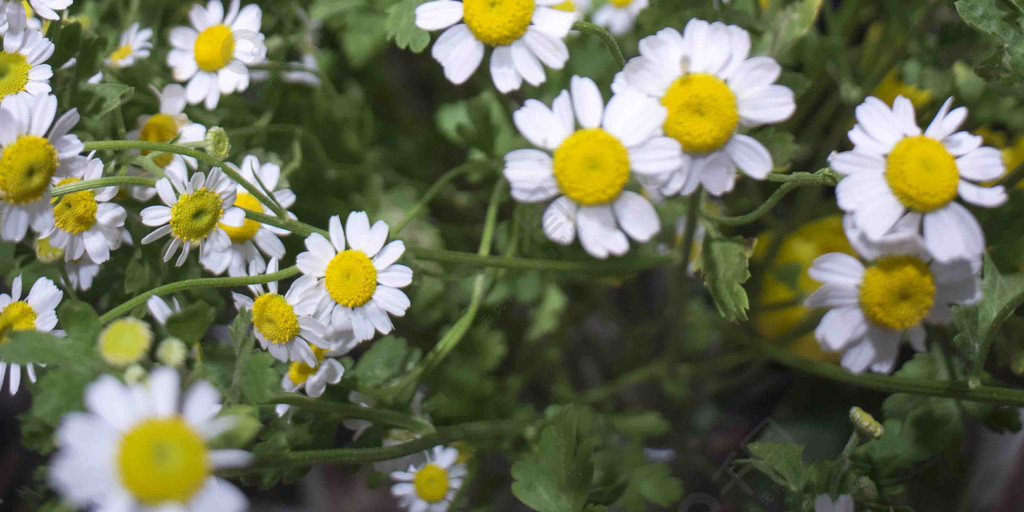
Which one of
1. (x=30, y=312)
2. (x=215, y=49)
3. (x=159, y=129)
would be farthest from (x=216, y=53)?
(x=30, y=312)

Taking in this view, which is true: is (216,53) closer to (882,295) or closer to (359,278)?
(359,278)

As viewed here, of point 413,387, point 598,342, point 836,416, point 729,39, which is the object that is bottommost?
point 598,342

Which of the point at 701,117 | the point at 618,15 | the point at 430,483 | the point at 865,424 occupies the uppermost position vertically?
the point at 701,117

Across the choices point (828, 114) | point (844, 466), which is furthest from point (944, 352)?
A: point (828, 114)

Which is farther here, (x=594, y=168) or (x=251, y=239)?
(x=251, y=239)

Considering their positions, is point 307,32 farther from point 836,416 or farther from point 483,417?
point 836,416

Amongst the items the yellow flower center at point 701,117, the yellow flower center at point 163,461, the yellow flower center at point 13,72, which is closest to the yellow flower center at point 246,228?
the yellow flower center at point 13,72
